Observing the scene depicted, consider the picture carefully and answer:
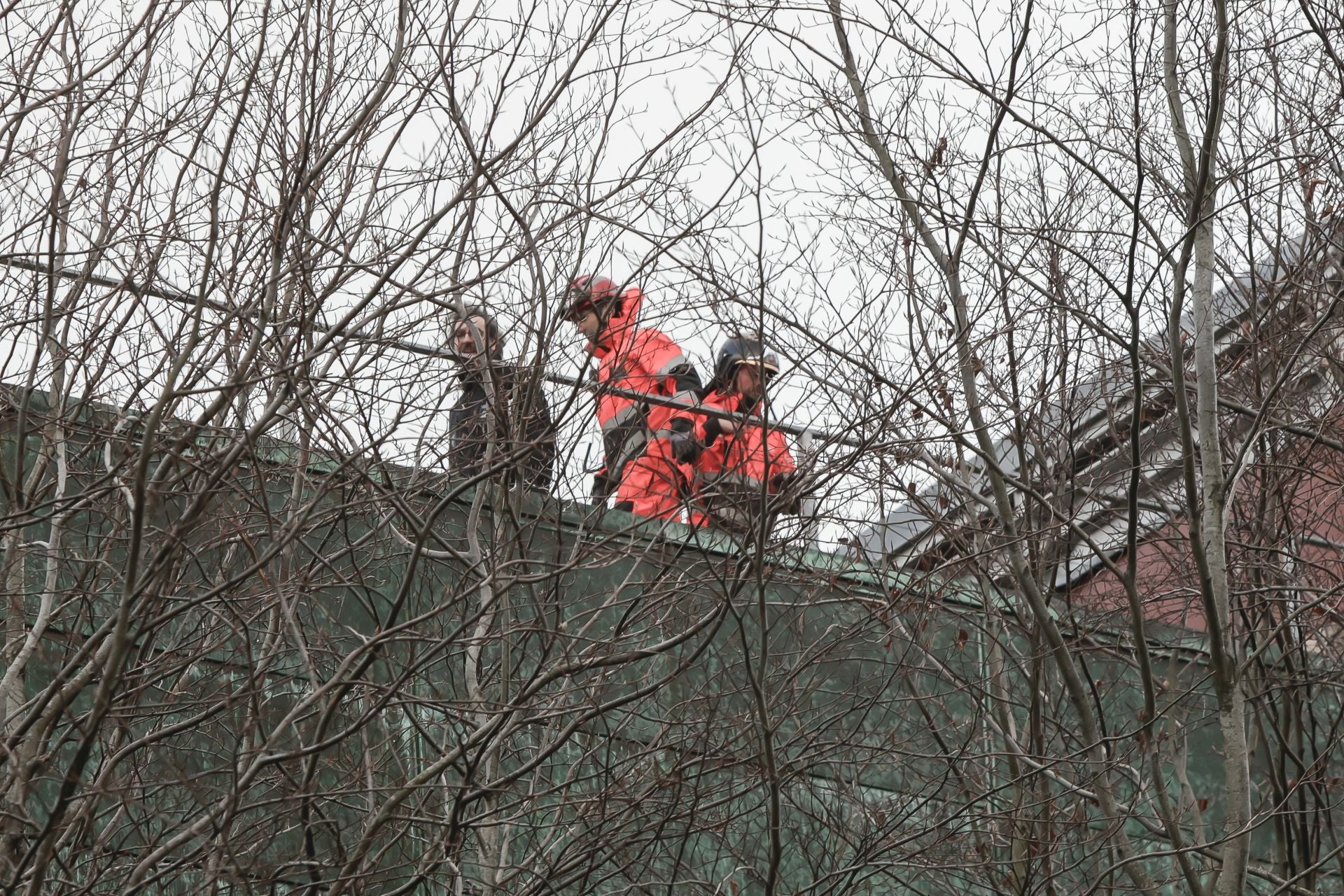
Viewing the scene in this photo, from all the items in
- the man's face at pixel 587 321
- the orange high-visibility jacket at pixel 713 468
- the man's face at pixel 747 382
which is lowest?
the orange high-visibility jacket at pixel 713 468

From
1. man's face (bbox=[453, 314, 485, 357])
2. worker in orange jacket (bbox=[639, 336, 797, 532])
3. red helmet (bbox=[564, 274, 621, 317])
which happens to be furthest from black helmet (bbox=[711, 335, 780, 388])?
man's face (bbox=[453, 314, 485, 357])

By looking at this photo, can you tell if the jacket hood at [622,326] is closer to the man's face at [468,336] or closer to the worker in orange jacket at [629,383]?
the worker in orange jacket at [629,383]

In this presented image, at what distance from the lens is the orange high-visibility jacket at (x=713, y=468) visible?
5.66m

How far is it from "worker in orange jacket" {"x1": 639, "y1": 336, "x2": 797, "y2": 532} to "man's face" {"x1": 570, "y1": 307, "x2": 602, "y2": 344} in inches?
19.4

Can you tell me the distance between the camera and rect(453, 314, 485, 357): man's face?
5707 mm

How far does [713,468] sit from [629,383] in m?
0.56

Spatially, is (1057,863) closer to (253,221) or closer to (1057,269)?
(1057,269)

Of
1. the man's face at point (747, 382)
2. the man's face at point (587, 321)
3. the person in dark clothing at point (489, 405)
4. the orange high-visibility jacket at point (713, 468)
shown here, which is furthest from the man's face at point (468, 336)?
the man's face at point (747, 382)

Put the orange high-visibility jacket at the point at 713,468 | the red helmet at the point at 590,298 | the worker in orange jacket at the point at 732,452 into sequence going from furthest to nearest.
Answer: the orange high-visibility jacket at the point at 713,468, the worker in orange jacket at the point at 732,452, the red helmet at the point at 590,298

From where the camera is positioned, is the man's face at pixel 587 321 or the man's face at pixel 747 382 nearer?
the man's face at pixel 587 321

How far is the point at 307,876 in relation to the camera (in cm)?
616

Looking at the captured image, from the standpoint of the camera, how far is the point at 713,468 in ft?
20.1

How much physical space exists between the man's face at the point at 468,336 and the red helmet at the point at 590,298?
401 mm

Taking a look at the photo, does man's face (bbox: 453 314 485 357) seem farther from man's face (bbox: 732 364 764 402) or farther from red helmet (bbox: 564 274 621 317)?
man's face (bbox: 732 364 764 402)
